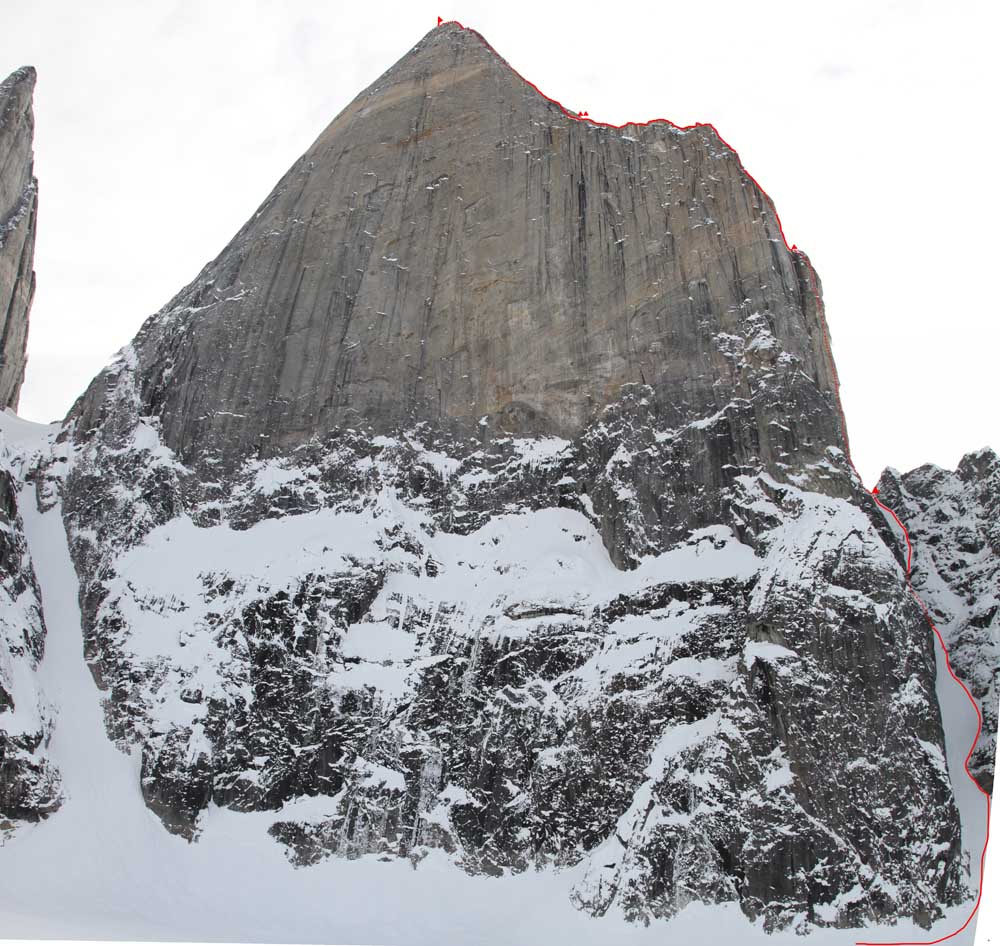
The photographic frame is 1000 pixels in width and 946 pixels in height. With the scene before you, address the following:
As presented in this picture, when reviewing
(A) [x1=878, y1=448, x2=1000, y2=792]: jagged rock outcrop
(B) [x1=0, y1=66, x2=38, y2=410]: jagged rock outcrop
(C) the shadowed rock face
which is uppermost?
(B) [x1=0, y1=66, x2=38, y2=410]: jagged rock outcrop

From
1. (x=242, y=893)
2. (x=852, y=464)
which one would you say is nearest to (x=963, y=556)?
(x=852, y=464)

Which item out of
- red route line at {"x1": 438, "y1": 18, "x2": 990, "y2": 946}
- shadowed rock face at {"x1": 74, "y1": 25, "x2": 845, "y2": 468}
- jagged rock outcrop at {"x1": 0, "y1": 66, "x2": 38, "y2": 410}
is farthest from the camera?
jagged rock outcrop at {"x1": 0, "y1": 66, "x2": 38, "y2": 410}

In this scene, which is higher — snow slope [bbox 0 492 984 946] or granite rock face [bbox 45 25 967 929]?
granite rock face [bbox 45 25 967 929]

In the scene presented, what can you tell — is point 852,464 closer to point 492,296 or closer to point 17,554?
point 492,296

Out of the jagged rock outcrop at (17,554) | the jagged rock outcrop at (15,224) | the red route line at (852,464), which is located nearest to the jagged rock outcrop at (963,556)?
the red route line at (852,464)

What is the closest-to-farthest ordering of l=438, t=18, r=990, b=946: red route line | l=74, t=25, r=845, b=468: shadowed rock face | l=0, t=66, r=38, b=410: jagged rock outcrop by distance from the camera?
l=438, t=18, r=990, b=946: red route line < l=74, t=25, r=845, b=468: shadowed rock face < l=0, t=66, r=38, b=410: jagged rock outcrop

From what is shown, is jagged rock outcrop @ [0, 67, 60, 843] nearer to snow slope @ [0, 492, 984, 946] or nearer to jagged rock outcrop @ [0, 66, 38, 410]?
jagged rock outcrop @ [0, 66, 38, 410]

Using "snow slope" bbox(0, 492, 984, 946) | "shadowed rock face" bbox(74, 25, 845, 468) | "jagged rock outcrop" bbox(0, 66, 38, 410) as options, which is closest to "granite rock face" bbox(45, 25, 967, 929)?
"shadowed rock face" bbox(74, 25, 845, 468)

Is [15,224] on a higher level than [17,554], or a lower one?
higher
